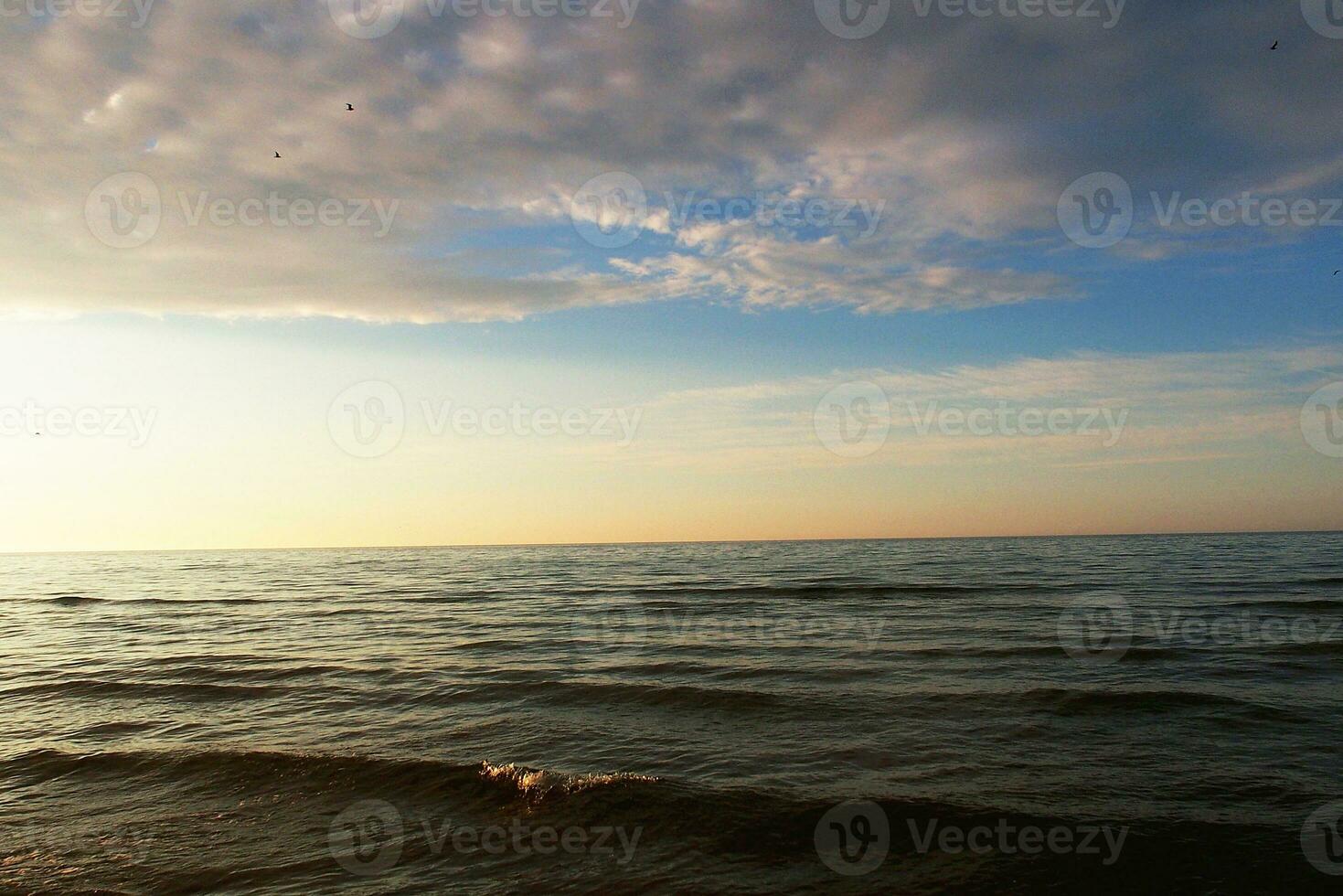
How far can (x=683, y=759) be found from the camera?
1175cm

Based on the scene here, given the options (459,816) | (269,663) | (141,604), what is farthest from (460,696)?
(141,604)

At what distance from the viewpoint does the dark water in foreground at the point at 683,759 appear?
8.25 m

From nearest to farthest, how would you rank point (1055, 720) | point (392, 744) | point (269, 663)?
point (392, 744) → point (1055, 720) → point (269, 663)

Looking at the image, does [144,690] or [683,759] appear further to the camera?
[144,690]

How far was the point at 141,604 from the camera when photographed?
40312 mm

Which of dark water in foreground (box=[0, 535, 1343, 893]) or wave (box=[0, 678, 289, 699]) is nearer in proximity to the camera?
dark water in foreground (box=[0, 535, 1343, 893])

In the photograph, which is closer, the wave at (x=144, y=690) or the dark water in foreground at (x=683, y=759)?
the dark water in foreground at (x=683, y=759)

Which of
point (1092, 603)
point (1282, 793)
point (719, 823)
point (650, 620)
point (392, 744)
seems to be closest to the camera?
point (719, 823)

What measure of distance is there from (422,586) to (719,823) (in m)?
44.1

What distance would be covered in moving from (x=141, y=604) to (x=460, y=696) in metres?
34.7

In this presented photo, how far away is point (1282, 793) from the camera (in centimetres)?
1005

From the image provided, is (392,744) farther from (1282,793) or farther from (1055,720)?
(1282,793)

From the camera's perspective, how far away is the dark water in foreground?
8.25 meters

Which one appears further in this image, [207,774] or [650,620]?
[650,620]
